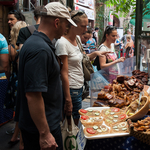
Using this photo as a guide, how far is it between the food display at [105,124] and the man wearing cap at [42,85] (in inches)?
10.9

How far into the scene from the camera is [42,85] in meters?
1.28

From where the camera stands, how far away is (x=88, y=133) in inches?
60.7

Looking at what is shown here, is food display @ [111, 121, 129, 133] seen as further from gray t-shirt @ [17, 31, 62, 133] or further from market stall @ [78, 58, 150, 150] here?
gray t-shirt @ [17, 31, 62, 133]

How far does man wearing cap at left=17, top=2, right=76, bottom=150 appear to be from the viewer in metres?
1.27

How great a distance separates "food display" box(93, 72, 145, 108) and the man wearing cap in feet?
2.87

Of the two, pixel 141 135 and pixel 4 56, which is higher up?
pixel 4 56

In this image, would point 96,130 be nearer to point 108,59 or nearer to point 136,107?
point 136,107

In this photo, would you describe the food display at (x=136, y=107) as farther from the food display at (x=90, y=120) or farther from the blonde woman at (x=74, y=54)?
the blonde woman at (x=74, y=54)

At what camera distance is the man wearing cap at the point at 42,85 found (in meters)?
1.27

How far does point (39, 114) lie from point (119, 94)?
4.92 feet

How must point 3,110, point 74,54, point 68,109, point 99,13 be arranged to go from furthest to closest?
point 99,13 → point 3,110 → point 74,54 → point 68,109

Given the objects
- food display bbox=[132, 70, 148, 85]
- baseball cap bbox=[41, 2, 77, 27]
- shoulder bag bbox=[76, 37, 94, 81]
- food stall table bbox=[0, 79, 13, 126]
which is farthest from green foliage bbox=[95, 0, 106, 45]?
baseball cap bbox=[41, 2, 77, 27]

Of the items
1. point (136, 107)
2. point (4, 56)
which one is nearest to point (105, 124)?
point (136, 107)

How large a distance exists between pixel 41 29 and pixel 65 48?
854 mm
